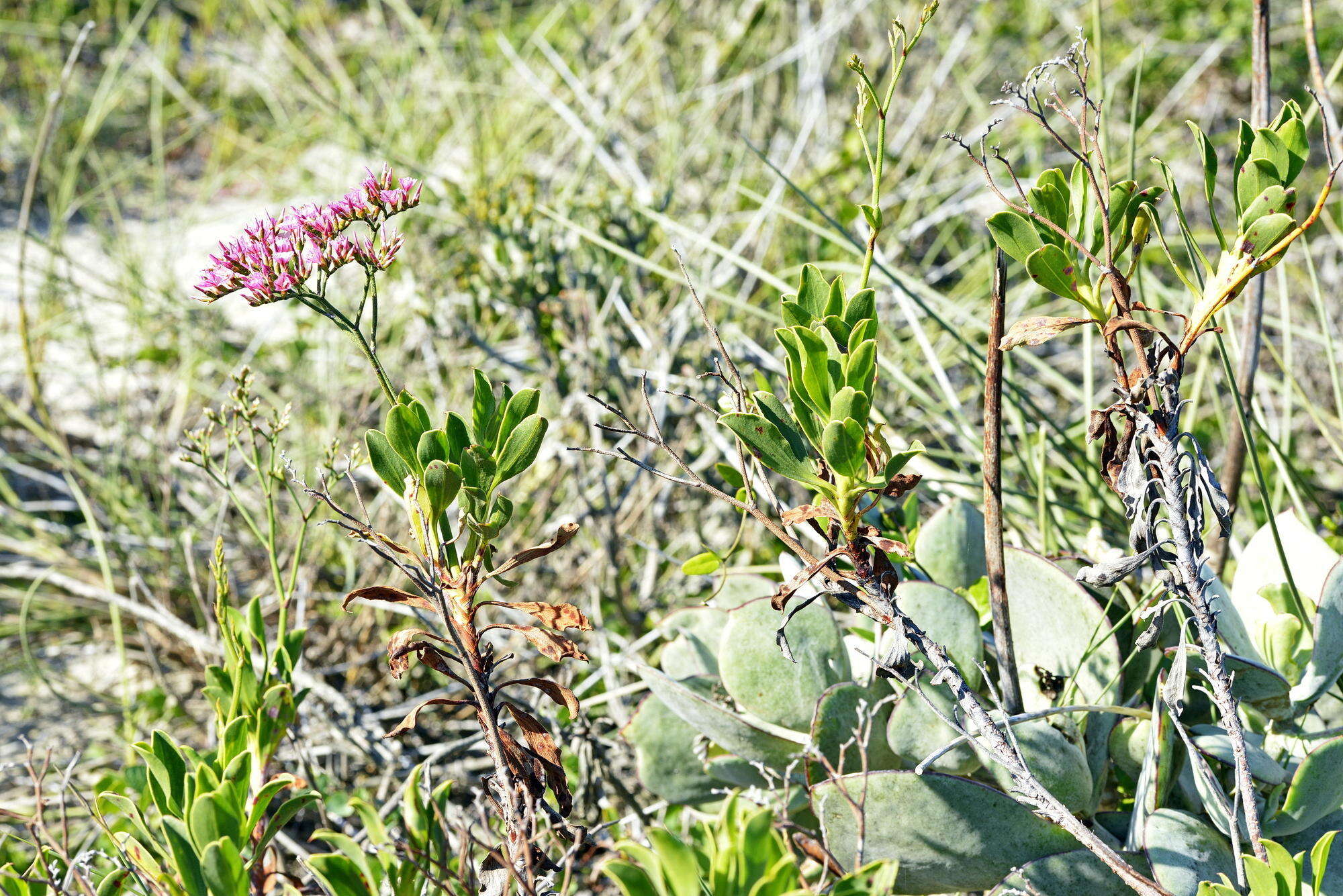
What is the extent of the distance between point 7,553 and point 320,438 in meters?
0.81

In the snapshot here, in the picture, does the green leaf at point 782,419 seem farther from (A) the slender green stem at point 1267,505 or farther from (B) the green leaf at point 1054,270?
(A) the slender green stem at point 1267,505

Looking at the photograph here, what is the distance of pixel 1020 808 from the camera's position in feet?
2.05

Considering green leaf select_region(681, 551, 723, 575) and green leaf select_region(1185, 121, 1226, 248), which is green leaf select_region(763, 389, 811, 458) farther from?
green leaf select_region(1185, 121, 1226, 248)

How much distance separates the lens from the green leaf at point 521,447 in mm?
602

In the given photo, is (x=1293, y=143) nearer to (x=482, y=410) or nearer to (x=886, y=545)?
(x=886, y=545)

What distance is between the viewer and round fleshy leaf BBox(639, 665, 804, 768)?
0.73 m

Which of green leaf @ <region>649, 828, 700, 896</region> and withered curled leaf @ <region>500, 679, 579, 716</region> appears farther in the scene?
withered curled leaf @ <region>500, 679, 579, 716</region>

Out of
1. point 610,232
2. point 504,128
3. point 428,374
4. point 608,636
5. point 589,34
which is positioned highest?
point 589,34

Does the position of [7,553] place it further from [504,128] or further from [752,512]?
[752,512]

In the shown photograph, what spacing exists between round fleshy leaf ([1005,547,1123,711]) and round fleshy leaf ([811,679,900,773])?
0.12 m

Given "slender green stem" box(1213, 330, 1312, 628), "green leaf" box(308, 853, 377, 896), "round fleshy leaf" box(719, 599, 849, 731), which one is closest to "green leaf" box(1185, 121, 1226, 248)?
"slender green stem" box(1213, 330, 1312, 628)

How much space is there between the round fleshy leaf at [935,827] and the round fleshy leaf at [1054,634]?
15 centimetres

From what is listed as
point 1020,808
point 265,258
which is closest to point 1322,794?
point 1020,808

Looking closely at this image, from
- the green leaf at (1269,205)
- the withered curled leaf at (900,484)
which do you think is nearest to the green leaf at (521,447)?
the withered curled leaf at (900,484)
